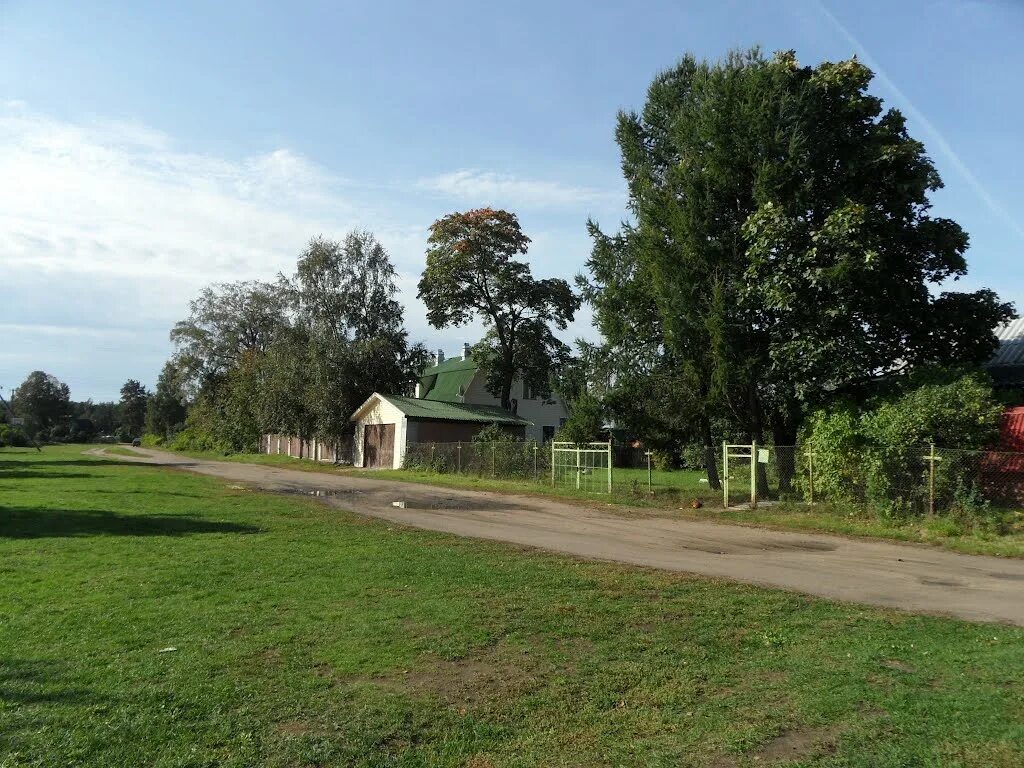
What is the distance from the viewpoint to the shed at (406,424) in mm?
42844

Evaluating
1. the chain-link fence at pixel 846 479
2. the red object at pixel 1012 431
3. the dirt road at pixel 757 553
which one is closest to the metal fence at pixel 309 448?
the chain-link fence at pixel 846 479

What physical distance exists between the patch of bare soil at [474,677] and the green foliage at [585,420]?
19233mm

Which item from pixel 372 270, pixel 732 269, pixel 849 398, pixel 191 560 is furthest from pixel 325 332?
pixel 191 560

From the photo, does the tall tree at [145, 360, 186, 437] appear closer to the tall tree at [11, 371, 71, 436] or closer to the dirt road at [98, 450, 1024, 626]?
the tall tree at [11, 371, 71, 436]

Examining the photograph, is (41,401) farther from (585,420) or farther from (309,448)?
(585,420)

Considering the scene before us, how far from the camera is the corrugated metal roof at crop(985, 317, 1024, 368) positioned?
90.5ft

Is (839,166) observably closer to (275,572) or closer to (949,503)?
(949,503)

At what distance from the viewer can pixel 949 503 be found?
16.2 meters

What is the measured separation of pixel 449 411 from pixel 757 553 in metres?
33.7

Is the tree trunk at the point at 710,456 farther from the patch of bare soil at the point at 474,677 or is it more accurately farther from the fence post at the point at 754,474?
the patch of bare soil at the point at 474,677

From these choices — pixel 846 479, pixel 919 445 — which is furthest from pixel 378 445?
pixel 919 445

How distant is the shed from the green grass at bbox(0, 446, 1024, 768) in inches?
1255

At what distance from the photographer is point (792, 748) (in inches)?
182

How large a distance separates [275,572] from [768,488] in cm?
1542
